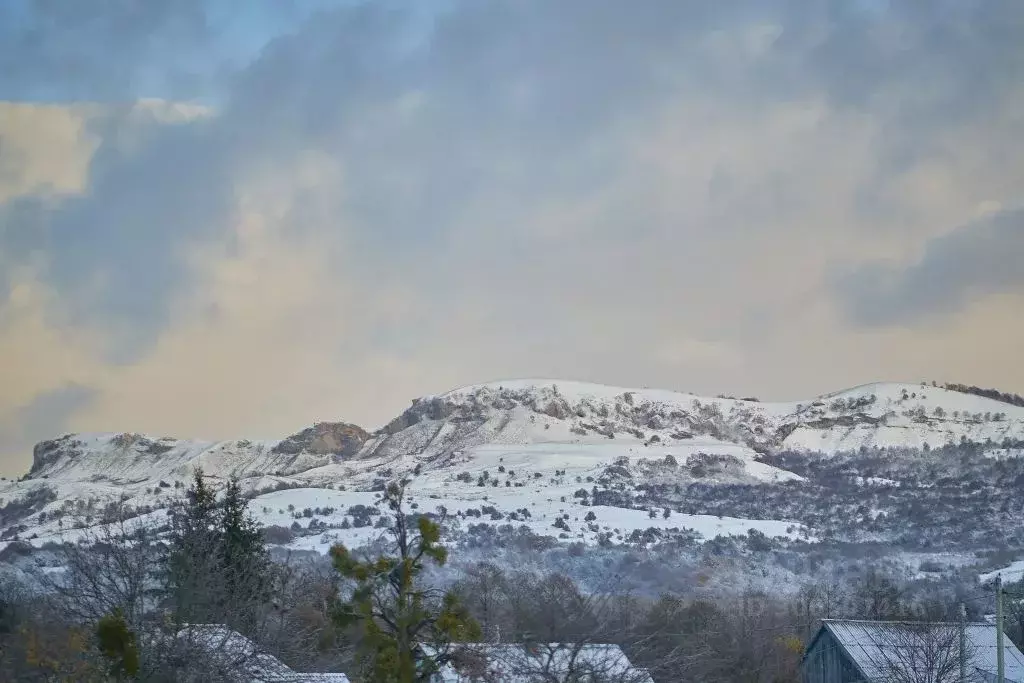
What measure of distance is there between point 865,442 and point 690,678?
142857 mm

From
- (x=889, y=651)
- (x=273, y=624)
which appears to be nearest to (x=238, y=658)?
(x=273, y=624)

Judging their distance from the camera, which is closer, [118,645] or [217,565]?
[118,645]

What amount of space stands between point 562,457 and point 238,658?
125666 mm

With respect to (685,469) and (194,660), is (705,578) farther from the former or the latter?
(194,660)

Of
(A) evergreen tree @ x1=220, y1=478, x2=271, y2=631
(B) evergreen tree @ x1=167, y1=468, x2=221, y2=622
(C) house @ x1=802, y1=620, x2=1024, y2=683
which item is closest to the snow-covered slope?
(A) evergreen tree @ x1=220, y1=478, x2=271, y2=631

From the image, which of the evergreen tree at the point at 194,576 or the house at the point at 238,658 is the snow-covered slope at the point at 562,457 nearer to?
the evergreen tree at the point at 194,576

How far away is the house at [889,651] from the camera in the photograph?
3909 centimetres

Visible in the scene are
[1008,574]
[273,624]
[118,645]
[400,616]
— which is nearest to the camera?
[400,616]

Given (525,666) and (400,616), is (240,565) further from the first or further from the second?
(400,616)

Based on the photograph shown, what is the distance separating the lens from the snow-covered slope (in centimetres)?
11188

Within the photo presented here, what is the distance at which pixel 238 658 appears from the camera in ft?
83.4

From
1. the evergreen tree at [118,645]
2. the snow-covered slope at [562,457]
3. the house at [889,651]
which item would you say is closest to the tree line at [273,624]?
the evergreen tree at [118,645]

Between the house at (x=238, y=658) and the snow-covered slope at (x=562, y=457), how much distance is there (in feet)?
207

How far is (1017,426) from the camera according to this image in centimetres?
16962
